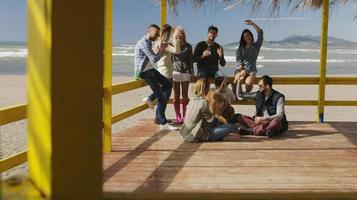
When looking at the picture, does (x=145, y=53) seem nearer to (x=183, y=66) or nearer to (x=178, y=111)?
(x=183, y=66)

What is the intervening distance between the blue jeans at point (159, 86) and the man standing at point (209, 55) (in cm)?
76

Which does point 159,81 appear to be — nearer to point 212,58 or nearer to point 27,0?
point 212,58

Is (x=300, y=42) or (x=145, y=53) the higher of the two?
(x=300, y=42)

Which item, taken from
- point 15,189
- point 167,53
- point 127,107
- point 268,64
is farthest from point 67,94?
point 268,64

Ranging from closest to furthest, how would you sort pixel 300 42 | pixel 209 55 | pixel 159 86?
1. pixel 159 86
2. pixel 209 55
3. pixel 300 42

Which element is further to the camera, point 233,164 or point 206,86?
point 206,86

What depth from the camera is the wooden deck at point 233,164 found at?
4121 mm

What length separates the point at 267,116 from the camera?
6.77 meters

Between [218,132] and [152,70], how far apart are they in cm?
129

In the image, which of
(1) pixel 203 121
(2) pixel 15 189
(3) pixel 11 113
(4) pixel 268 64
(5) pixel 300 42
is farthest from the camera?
(5) pixel 300 42

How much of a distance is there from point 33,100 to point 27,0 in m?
0.35

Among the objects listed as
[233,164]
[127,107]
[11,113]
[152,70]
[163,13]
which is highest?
[163,13]

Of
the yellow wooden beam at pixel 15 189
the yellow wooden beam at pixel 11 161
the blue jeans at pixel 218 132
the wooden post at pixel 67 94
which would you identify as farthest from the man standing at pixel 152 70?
the yellow wooden beam at pixel 15 189

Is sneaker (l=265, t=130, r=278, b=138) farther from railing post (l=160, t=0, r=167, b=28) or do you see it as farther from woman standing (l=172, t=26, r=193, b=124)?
railing post (l=160, t=0, r=167, b=28)
